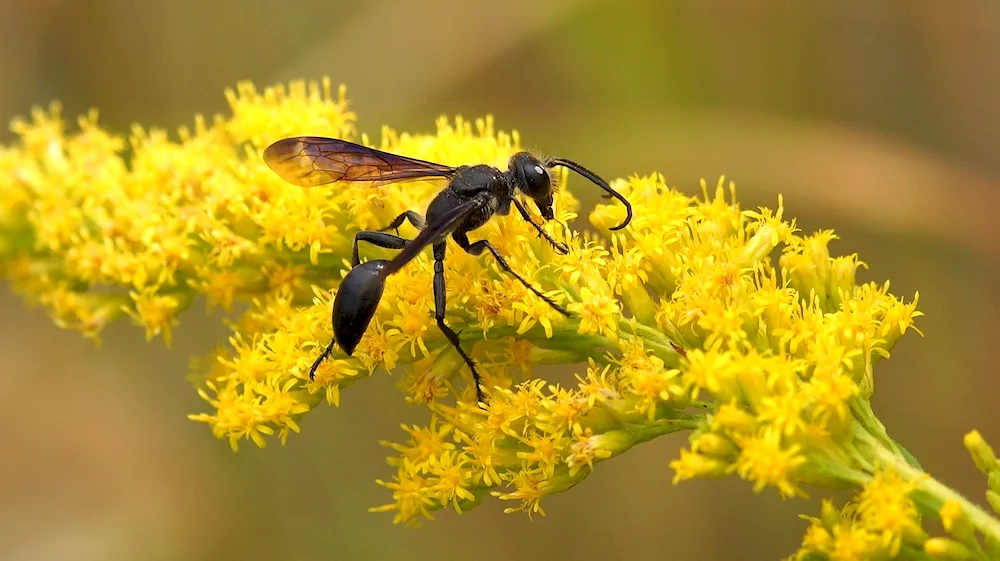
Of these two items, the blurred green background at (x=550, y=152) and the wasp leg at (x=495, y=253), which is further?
the blurred green background at (x=550, y=152)

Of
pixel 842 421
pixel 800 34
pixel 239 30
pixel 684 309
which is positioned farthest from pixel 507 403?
pixel 239 30

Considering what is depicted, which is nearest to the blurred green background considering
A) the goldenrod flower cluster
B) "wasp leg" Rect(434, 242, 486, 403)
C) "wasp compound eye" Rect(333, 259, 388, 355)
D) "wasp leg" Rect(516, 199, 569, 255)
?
the goldenrod flower cluster

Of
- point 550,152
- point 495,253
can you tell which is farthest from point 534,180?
point 550,152

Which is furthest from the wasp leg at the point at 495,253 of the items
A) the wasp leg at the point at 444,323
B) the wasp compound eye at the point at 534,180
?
the wasp compound eye at the point at 534,180

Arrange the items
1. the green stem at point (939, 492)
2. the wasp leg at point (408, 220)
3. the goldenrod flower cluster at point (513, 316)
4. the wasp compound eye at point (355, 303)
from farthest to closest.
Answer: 1. the wasp leg at point (408, 220)
2. the wasp compound eye at point (355, 303)
3. the goldenrod flower cluster at point (513, 316)
4. the green stem at point (939, 492)

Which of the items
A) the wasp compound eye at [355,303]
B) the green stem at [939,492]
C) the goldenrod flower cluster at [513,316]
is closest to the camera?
the green stem at [939,492]

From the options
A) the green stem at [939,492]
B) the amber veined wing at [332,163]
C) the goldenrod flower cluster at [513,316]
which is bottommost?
the green stem at [939,492]

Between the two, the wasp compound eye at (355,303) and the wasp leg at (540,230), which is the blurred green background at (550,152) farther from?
the wasp compound eye at (355,303)
